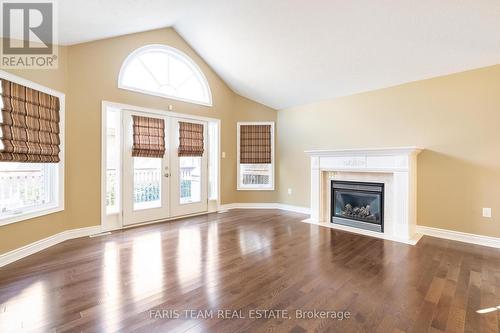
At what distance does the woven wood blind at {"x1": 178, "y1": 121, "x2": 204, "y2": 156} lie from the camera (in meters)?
5.03

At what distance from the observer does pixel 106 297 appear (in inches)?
82.8

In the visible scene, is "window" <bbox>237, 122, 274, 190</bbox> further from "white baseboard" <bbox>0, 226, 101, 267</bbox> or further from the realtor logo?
the realtor logo

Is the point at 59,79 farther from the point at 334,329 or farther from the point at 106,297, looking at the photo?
the point at 334,329

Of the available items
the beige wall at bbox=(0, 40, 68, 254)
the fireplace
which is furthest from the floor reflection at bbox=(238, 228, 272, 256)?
the beige wall at bbox=(0, 40, 68, 254)

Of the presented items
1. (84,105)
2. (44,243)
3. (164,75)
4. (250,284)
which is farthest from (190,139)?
(250,284)

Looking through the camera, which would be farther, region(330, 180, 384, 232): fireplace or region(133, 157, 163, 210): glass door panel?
region(133, 157, 163, 210): glass door panel

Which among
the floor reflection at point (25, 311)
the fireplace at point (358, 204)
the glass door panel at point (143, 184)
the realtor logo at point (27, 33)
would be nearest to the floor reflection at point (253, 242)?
the fireplace at point (358, 204)

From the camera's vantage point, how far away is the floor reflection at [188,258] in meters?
2.42

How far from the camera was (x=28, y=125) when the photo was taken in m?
3.03

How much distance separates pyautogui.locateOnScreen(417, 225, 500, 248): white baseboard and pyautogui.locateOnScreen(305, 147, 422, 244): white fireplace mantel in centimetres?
19

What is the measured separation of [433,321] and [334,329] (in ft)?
2.49

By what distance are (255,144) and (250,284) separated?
4116 millimetres

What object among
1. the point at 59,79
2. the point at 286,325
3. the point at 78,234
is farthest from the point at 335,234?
the point at 59,79

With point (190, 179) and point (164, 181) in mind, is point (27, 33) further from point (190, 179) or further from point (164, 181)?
point (190, 179)
